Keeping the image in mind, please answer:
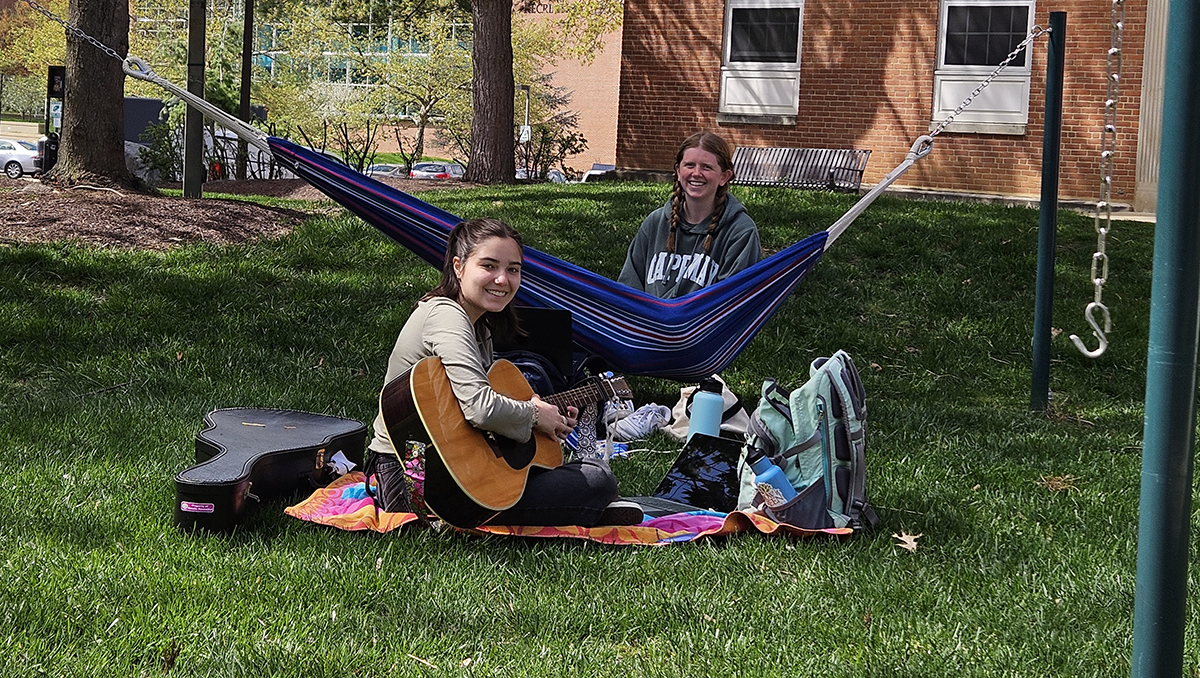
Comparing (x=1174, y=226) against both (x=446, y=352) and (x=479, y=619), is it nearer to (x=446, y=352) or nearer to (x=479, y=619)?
(x=479, y=619)

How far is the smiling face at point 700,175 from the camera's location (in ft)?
15.7

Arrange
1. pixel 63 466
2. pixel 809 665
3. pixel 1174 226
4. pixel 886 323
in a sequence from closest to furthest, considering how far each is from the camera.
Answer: pixel 1174 226
pixel 809 665
pixel 63 466
pixel 886 323

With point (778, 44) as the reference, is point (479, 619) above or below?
below

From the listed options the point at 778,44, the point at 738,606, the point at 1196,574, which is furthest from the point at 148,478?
the point at 778,44

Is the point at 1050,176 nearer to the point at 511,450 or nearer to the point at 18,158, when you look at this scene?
the point at 511,450

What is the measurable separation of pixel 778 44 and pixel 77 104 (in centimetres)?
909

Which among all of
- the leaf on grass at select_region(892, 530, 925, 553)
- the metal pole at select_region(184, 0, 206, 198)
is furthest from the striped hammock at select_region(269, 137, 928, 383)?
the metal pole at select_region(184, 0, 206, 198)

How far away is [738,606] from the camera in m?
3.03

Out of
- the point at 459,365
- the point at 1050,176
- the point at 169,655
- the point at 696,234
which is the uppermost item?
the point at 1050,176

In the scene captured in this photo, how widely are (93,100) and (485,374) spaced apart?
626 cm

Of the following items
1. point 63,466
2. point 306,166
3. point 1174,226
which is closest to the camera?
point 1174,226

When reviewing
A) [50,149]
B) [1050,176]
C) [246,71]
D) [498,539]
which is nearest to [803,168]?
[246,71]

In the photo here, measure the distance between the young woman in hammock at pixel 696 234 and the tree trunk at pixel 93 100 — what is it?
16.5ft

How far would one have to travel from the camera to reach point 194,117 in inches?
358
